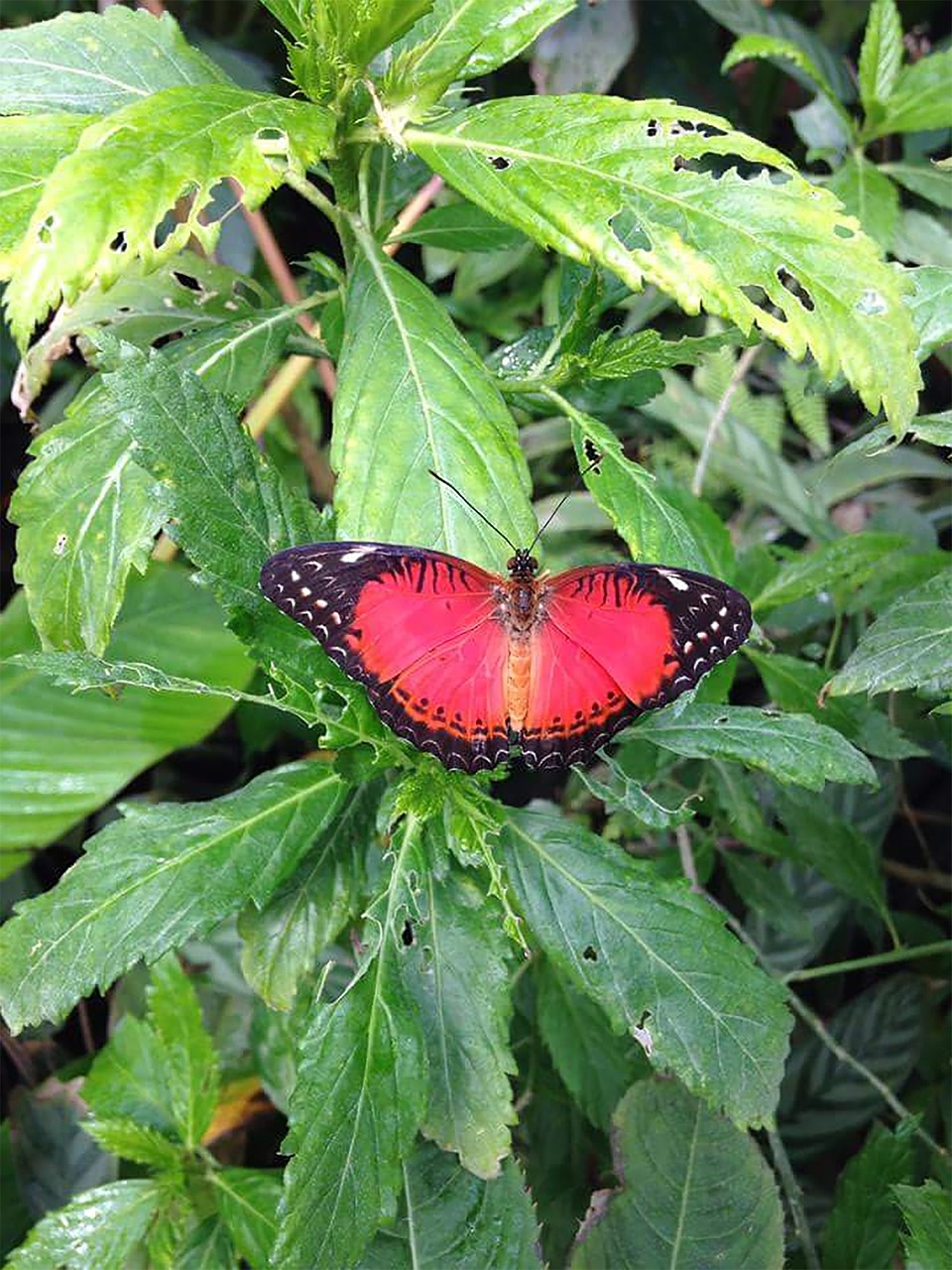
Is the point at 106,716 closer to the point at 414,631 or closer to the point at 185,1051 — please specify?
the point at 185,1051

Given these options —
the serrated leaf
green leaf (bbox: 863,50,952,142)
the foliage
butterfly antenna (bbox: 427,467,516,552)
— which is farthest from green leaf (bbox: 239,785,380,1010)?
green leaf (bbox: 863,50,952,142)

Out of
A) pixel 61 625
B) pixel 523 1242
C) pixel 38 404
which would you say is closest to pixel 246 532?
pixel 61 625

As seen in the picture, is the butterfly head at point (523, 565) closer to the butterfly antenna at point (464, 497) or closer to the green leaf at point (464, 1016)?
the butterfly antenna at point (464, 497)

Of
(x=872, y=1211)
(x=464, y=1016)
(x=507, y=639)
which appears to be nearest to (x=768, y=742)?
(x=507, y=639)

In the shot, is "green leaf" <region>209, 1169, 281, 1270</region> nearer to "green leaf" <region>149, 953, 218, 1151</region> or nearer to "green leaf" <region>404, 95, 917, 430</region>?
"green leaf" <region>149, 953, 218, 1151</region>

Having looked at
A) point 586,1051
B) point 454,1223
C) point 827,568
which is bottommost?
point 586,1051
